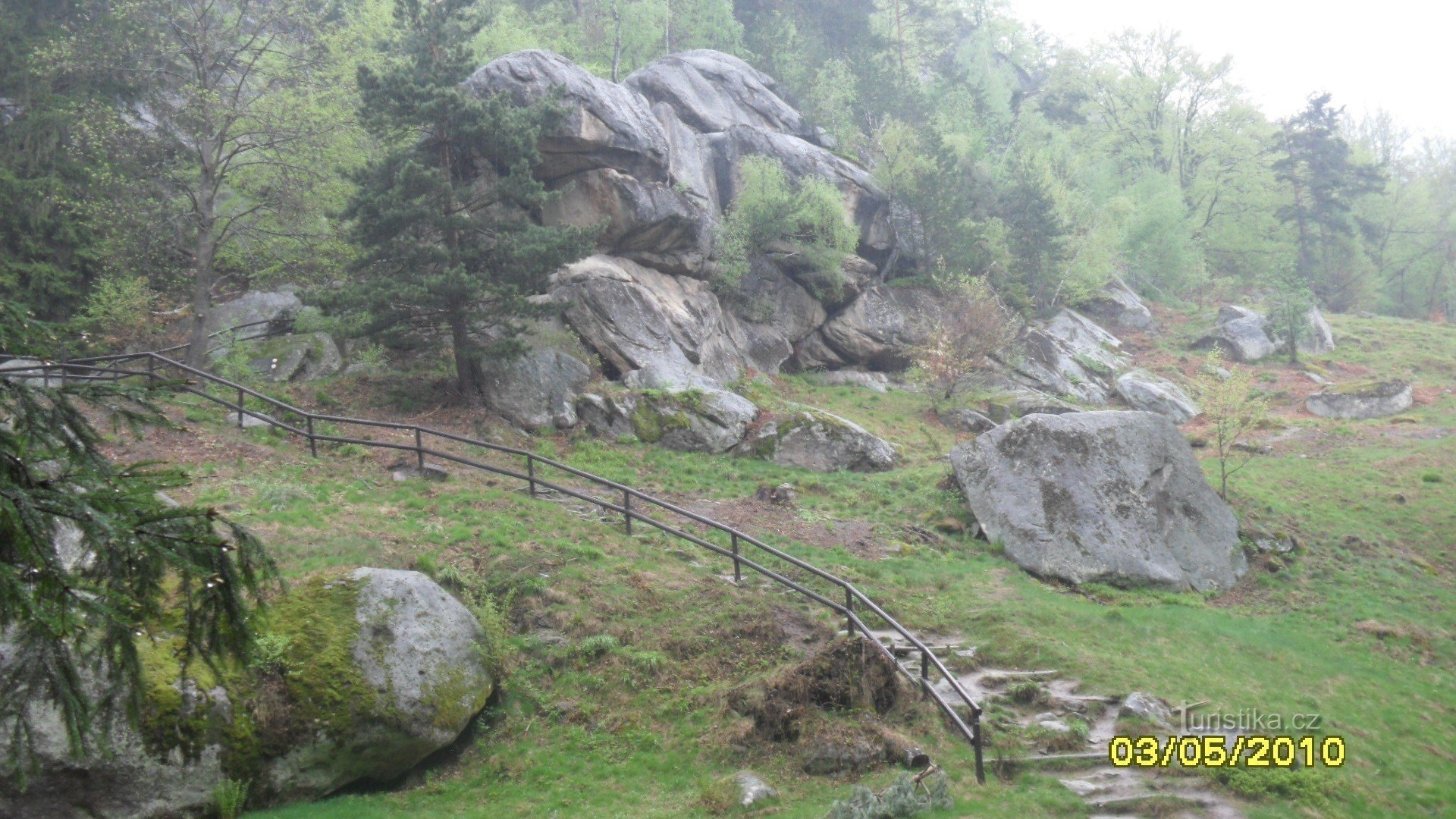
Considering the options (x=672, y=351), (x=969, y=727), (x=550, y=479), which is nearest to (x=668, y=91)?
(x=672, y=351)

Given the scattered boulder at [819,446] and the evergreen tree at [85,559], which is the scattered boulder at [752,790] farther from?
the scattered boulder at [819,446]

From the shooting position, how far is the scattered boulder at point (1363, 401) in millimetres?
35125

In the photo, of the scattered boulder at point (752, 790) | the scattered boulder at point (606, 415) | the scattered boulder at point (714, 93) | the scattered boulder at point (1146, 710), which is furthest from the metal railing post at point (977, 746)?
the scattered boulder at point (714, 93)

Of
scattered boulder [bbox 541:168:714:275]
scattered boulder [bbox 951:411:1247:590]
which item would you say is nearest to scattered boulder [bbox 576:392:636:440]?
scattered boulder [bbox 541:168:714:275]

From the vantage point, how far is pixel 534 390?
2350cm

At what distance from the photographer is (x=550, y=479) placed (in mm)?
19734

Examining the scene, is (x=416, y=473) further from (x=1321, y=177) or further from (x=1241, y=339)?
(x=1321, y=177)

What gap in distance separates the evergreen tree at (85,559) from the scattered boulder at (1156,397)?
3829 cm

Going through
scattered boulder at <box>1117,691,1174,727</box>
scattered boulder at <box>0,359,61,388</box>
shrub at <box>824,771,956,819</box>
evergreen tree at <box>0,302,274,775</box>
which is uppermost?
scattered boulder at <box>0,359,61,388</box>

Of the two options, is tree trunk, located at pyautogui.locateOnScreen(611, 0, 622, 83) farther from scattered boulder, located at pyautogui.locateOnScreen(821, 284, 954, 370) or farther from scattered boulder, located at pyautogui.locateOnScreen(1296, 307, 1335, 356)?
scattered boulder, located at pyautogui.locateOnScreen(1296, 307, 1335, 356)

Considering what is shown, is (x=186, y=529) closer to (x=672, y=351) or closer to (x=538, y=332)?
(x=538, y=332)
